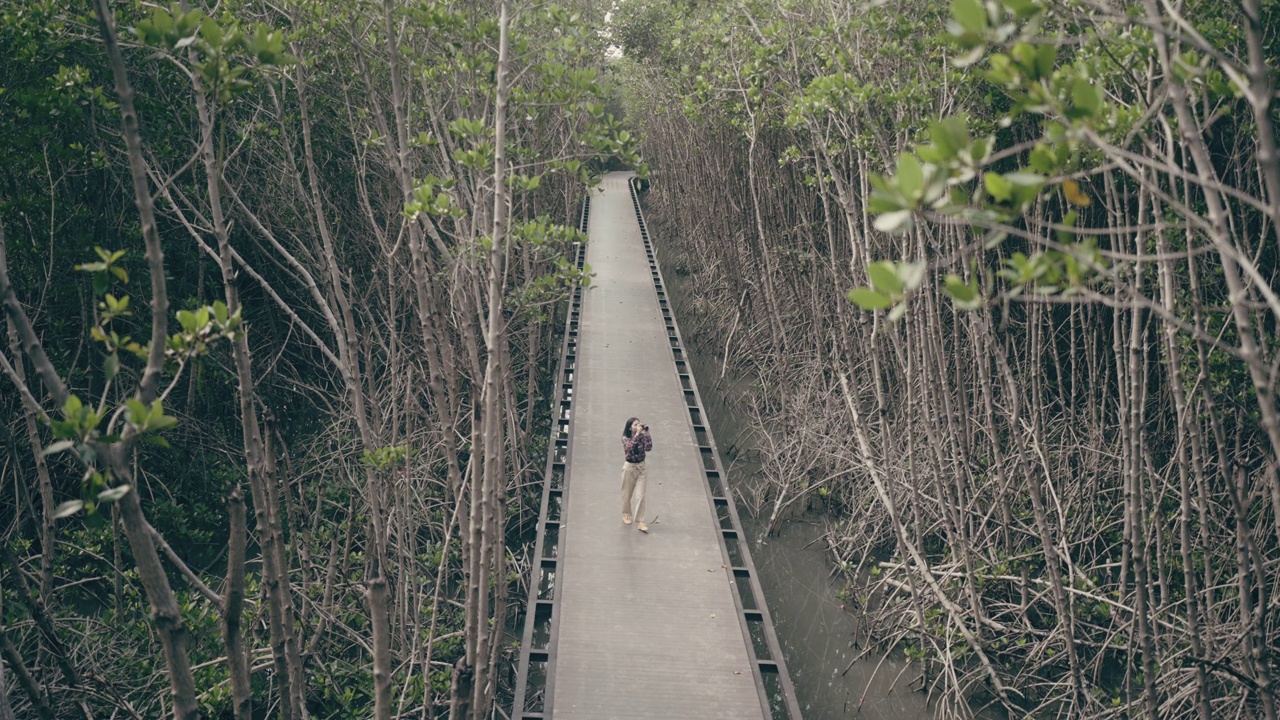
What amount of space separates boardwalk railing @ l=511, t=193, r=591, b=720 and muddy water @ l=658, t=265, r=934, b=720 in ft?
7.07

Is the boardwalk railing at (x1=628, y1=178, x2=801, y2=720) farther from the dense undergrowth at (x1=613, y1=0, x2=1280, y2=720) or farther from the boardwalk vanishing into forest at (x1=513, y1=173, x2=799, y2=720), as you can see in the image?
the dense undergrowth at (x1=613, y1=0, x2=1280, y2=720)

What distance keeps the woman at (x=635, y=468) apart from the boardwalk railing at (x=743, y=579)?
732 mm

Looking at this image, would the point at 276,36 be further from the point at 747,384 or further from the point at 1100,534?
the point at 747,384

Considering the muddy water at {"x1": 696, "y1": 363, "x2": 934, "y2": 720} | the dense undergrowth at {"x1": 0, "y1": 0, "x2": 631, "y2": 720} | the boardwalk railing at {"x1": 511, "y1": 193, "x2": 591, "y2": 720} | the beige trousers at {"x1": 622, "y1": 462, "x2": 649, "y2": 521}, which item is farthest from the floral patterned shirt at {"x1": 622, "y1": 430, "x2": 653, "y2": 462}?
the muddy water at {"x1": 696, "y1": 363, "x2": 934, "y2": 720}

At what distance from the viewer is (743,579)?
7.89m

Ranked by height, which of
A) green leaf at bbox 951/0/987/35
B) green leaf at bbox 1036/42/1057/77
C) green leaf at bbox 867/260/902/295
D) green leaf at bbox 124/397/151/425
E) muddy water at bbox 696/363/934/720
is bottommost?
muddy water at bbox 696/363/934/720

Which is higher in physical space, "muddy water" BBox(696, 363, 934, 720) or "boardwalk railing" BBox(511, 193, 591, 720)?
"boardwalk railing" BBox(511, 193, 591, 720)

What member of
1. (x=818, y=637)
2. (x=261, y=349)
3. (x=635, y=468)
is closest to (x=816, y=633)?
(x=818, y=637)

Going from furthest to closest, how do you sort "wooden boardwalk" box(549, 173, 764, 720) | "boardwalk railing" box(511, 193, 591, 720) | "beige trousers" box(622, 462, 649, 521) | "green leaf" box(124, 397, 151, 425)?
"beige trousers" box(622, 462, 649, 521), "boardwalk railing" box(511, 193, 591, 720), "wooden boardwalk" box(549, 173, 764, 720), "green leaf" box(124, 397, 151, 425)

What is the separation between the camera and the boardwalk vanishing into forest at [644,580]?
547cm

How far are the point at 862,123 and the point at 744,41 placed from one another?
1470 millimetres

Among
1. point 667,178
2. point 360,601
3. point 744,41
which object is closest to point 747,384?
point 744,41

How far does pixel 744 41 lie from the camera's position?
784 centimetres

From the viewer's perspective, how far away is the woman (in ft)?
22.5
